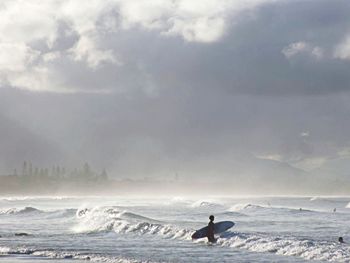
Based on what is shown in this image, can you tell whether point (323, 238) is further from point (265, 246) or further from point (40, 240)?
point (40, 240)

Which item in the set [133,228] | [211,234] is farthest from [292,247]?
[133,228]

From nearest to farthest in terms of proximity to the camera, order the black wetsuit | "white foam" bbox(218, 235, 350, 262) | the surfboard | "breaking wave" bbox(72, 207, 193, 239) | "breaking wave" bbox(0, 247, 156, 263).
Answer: "breaking wave" bbox(0, 247, 156, 263)
"white foam" bbox(218, 235, 350, 262)
the black wetsuit
the surfboard
"breaking wave" bbox(72, 207, 193, 239)

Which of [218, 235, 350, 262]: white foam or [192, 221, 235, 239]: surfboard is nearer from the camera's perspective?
[218, 235, 350, 262]: white foam

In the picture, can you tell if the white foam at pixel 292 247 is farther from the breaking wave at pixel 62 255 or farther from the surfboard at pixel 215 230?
the breaking wave at pixel 62 255

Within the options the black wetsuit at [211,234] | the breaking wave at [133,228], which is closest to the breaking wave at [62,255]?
the black wetsuit at [211,234]

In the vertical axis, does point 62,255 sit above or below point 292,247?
below

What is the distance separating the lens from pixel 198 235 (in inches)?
1766

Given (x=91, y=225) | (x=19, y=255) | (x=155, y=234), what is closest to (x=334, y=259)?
(x=19, y=255)

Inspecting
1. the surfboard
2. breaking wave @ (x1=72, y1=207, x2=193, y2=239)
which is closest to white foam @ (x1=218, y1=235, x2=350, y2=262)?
the surfboard

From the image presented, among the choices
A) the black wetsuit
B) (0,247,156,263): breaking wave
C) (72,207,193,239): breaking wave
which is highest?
(72,207,193,239): breaking wave

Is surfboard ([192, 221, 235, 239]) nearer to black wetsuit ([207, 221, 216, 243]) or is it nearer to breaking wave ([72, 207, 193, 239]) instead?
black wetsuit ([207, 221, 216, 243])

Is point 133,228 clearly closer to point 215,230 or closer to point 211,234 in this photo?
point 215,230

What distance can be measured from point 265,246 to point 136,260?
30.9 feet

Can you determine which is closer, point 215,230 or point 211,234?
point 211,234
